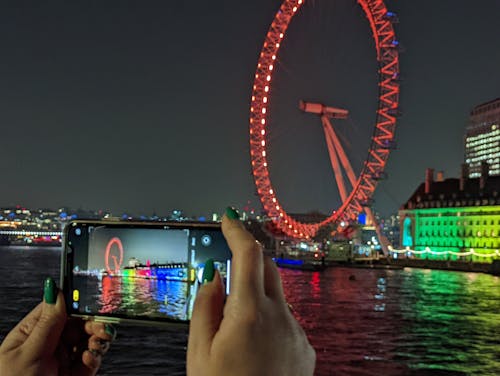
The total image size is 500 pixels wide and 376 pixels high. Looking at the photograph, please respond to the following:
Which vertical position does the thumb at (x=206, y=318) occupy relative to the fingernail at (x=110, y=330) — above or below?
above

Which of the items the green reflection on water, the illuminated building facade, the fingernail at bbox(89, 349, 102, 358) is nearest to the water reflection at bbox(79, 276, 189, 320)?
the fingernail at bbox(89, 349, 102, 358)

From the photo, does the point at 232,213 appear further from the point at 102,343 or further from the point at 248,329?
the point at 102,343

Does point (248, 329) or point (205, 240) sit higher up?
point (205, 240)

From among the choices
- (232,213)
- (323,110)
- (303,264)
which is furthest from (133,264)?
(303,264)

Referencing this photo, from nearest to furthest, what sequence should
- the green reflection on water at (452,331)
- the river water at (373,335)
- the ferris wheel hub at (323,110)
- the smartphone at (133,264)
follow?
the smartphone at (133,264)
the river water at (373,335)
the green reflection on water at (452,331)
the ferris wheel hub at (323,110)

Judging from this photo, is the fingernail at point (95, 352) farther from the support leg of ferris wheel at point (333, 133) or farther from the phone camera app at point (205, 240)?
the support leg of ferris wheel at point (333, 133)

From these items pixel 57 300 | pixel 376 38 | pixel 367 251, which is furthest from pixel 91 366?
pixel 367 251

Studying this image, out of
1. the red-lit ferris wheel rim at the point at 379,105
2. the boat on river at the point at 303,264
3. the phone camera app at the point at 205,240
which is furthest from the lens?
the boat on river at the point at 303,264

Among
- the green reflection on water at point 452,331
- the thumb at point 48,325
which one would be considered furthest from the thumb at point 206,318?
the green reflection on water at point 452,331
